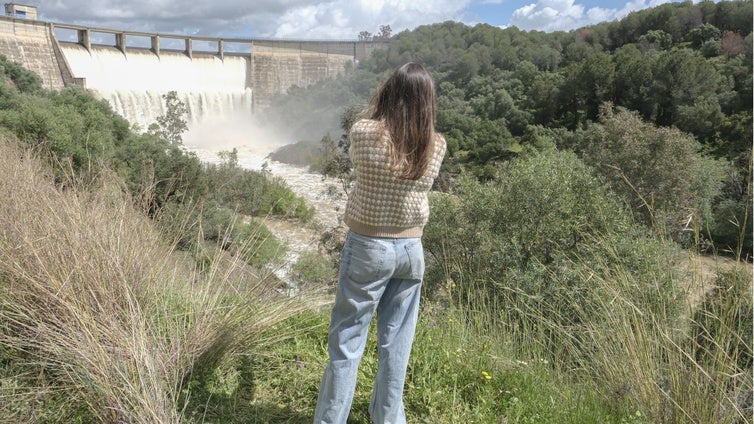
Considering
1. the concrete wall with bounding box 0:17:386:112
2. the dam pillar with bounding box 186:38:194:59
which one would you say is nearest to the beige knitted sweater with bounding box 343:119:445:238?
the concrete wall with bounding box 0:17:386:112

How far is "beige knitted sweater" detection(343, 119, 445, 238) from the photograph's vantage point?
185 cm

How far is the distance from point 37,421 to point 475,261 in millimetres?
7869

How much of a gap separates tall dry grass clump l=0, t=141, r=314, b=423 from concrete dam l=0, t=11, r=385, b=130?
96.3ft

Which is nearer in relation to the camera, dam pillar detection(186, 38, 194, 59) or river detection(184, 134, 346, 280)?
river detection(184, 134, 346, 280)

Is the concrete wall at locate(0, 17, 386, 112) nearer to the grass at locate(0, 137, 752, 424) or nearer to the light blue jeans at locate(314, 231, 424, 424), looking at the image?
the grass at locate(0, 137, 752, 424)

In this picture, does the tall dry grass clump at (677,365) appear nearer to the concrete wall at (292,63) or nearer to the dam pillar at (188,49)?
the dam pillar at (188,49)

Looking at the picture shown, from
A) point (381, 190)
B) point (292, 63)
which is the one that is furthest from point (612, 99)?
point (381, 190)

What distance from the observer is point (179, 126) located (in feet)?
97.1

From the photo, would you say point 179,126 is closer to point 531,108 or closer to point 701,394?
point 531,108

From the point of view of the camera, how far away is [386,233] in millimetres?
1911

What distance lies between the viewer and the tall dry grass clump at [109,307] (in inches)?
77.2

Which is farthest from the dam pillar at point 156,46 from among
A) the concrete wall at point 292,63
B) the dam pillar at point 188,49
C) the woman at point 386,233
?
the woman at point 386,233

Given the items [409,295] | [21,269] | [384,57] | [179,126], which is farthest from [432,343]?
[384,57]

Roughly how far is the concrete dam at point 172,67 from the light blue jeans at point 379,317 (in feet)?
101
